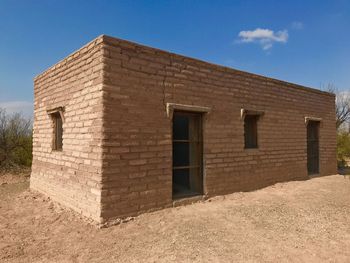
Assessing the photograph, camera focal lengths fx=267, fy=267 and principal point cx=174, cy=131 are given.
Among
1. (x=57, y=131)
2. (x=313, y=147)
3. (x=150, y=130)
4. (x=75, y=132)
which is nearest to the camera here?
(x=150, y=130)

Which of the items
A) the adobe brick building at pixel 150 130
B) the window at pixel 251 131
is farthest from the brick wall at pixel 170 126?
the window at pixel 251 131

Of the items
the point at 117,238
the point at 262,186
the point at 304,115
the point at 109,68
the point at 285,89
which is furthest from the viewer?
the point at 304,115

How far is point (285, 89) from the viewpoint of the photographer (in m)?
8.45

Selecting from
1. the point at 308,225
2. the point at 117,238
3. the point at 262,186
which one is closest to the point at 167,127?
the point at 117,238

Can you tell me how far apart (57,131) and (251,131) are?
5.23 meters

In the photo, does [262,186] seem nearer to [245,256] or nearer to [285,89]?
[285,89]

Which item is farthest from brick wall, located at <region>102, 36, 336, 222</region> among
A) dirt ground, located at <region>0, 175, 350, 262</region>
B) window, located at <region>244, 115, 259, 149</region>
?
dirt ground, located at <region>0, 175, 350, 262</region>

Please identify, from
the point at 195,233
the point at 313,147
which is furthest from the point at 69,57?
the point at 313,147

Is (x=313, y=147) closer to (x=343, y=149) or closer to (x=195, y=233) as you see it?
(x=343, y=149)

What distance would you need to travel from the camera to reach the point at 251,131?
7.66m

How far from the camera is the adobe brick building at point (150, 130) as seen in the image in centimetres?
476

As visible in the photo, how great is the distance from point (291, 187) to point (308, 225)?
3126mm

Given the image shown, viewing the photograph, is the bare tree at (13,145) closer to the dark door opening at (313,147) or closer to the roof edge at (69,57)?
the roof edge at (69,57)

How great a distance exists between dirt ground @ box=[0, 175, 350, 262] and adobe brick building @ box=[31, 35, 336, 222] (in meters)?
0.38
